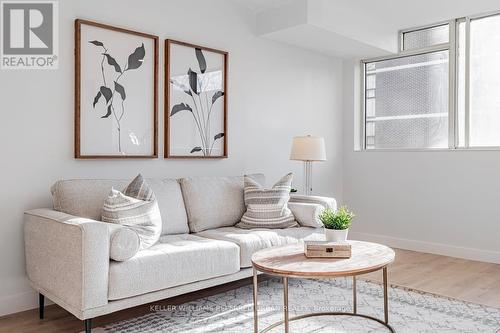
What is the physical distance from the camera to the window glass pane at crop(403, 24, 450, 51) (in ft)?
15.6

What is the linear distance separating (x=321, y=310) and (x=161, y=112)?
1.99 meters

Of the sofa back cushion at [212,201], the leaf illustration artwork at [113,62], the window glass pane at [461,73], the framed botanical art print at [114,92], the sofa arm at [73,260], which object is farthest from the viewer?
the window glass pane at [461,73]

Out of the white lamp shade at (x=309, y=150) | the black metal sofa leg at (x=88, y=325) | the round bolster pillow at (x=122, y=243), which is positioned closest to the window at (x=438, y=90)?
the white lamp shade at (x=309, y=150)

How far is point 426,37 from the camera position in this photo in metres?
4.92

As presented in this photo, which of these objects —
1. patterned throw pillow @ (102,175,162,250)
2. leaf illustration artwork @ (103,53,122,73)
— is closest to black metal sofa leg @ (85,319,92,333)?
patterned throw pillow @ (102,175,162,250)

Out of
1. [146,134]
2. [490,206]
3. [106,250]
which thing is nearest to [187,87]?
[146,134]

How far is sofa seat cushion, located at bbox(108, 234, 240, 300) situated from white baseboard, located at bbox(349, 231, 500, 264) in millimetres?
2667

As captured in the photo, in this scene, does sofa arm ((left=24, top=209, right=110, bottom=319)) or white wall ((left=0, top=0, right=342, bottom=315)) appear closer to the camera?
sofa arm ((left=24, top=209, right=110, bottom=319))

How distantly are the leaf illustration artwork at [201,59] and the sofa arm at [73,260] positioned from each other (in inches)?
73.5

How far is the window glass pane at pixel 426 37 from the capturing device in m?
4.77

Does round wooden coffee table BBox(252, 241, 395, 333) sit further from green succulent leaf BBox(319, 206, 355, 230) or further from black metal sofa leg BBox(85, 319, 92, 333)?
black metal sofa leg BBox(85, 319, 92, 333)

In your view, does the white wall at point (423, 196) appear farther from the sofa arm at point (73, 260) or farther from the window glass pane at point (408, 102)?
the sofa arm at point (73, 260)

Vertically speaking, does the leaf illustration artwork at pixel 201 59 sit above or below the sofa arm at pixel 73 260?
above

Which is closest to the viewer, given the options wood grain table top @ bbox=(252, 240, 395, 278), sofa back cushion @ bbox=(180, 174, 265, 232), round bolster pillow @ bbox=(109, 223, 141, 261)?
wood grain table top @ bbox=(252, 240, 395, 278)
